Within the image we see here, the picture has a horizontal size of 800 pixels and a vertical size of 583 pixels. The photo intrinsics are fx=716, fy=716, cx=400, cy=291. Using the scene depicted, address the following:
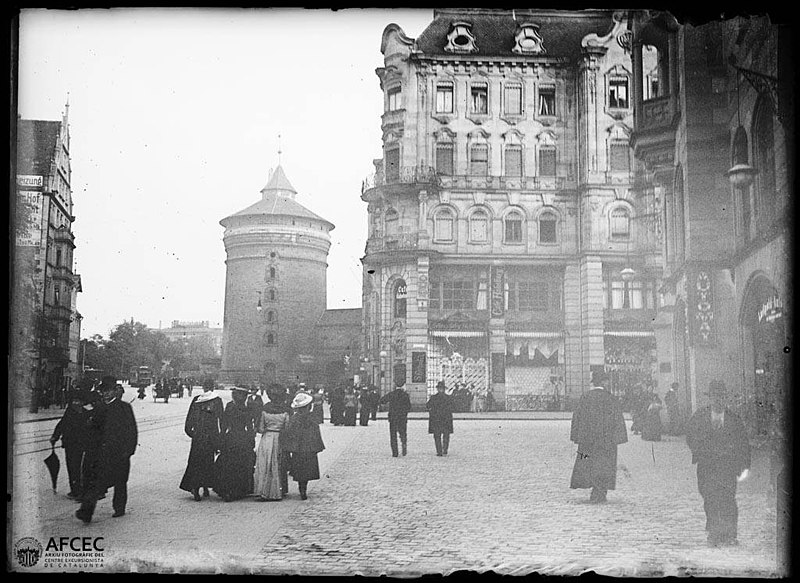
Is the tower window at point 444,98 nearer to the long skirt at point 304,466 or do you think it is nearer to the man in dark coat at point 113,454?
the long skirt at point 304,466

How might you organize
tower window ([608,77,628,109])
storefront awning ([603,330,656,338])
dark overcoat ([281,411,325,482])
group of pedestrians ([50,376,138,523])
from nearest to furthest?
1. group of pedestrians ([50,376,138,523])
2. dark overcoat ([281,411,325,482])
3. storefront awning ([603,330,656,338])
4. tower window ([608,77,628,109])

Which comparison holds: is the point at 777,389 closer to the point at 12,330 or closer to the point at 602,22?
the point at 602,22

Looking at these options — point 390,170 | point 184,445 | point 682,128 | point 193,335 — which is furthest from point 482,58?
point 184,445

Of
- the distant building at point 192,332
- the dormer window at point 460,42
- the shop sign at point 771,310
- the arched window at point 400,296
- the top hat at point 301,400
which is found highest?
the dormer window at point 460,42

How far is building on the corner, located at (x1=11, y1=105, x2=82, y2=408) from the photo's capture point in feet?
24.0

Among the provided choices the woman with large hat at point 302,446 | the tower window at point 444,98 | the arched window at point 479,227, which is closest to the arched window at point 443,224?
the arched window at point 479,227

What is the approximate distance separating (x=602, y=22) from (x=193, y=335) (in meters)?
6.51

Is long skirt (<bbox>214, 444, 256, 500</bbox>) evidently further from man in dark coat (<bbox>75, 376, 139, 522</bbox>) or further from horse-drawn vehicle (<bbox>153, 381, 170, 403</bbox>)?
horse-drawn vehicle (<bbox>153, 381, 170, 403</bbox>)

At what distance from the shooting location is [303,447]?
7.75 meters

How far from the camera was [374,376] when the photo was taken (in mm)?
9398

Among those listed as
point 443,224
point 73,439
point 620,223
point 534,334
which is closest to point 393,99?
A: point 443,224

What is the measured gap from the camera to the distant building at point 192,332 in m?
8.88

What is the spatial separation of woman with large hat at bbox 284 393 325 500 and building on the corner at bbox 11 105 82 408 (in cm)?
242

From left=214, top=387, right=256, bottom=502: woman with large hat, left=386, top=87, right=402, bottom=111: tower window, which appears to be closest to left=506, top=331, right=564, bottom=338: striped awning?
left=386, top=87, right=402, bottom=111: tower window
